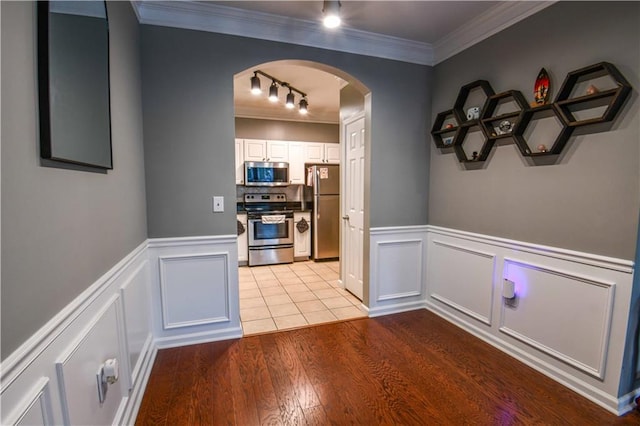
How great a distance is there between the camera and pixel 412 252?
3070mm

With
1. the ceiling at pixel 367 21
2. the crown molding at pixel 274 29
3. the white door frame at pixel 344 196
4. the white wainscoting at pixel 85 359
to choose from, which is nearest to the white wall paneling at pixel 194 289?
the white wainscoting at pixel 85 359

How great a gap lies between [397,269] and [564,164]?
1618 millimetres

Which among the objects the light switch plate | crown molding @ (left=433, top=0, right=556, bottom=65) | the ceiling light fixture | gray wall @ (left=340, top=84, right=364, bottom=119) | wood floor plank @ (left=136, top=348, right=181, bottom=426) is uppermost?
crown molding @ (left=433, top=0, right=556, bottom=65)

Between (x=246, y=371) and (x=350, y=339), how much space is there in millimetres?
881

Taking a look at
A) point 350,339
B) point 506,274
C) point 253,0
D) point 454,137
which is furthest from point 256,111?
point 506,274

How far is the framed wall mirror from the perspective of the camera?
89cm

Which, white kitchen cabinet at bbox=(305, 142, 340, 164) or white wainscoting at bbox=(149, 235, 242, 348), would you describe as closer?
white wainscoting at bbox=(149, 235, 242, 348)

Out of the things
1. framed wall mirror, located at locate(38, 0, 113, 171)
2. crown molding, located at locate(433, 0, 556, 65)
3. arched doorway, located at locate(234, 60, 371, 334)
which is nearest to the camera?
framed wall mirror, located at locate(38, 0, 113, 171)

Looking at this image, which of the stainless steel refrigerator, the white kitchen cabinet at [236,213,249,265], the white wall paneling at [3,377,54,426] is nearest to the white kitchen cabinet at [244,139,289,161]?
the stainless steel refrigerator

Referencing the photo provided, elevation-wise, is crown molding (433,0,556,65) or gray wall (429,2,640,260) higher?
crown molding (433,0,556,65)

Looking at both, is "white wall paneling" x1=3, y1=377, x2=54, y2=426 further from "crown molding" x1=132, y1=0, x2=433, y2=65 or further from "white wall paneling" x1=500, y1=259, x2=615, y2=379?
"white wall paneling" x1=500, y1=259, x2=615, y2=379

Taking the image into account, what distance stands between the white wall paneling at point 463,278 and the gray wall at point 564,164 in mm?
253

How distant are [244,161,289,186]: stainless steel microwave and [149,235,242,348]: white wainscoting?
262 centimetres

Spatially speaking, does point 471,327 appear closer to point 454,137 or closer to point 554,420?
point 554,420
